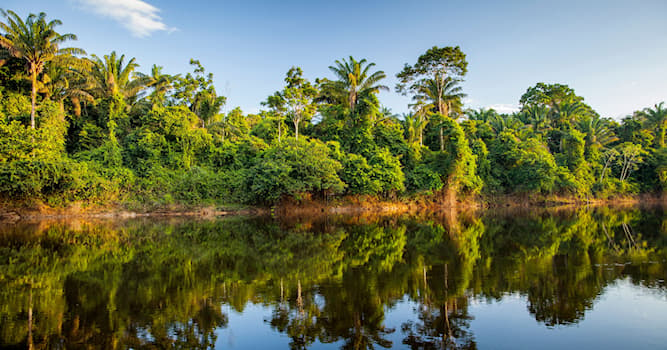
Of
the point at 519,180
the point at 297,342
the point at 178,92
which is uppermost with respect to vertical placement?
the point at 178,92

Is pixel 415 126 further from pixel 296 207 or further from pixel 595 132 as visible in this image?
pixel 595 132

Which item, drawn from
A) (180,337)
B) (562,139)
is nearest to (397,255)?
(180,337)

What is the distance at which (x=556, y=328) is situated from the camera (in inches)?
229

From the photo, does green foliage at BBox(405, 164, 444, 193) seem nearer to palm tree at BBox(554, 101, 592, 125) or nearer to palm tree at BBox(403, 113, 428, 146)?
palm tree at BBox(403, 113, 428, 146)

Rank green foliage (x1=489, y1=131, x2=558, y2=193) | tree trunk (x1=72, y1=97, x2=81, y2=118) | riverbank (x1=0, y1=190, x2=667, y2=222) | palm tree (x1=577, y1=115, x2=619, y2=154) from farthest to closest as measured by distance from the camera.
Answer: palm tree (x1=577, y1=115, x2=619, y2=154) → green foliage (x1=489, y1=131, x2=558, y2=193) → tree trunk (x1=72, y1=97, x2=81, y2=118) → riverbank (x1=0, y1=190, x2=667, y2=222)

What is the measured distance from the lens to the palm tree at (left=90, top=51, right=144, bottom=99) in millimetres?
34531

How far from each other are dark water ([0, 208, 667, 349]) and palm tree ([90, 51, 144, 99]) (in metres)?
24.5

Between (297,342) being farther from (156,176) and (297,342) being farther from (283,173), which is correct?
(156,176)

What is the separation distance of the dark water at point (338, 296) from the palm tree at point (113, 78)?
966 inches

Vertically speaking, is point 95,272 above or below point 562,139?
below

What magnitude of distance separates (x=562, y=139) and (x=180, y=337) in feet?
162

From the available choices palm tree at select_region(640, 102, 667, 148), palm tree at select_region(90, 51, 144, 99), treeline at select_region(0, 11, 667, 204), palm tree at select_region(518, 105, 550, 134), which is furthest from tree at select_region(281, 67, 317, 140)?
palm tree at select_region(640, 102, 667, 148)

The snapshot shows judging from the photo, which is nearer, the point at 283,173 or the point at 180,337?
the point at 180,337

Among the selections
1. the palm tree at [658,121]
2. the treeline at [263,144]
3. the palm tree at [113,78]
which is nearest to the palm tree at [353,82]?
the treeline at [263,144]
